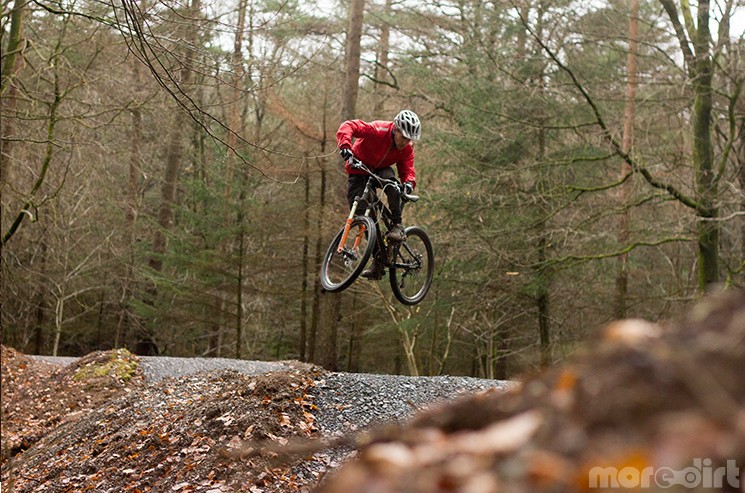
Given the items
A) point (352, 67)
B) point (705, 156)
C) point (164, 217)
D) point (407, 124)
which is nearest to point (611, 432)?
point (407, 124)

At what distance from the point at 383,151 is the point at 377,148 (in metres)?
0.07

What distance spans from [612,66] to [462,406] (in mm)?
16872

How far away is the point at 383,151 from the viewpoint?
7363mm

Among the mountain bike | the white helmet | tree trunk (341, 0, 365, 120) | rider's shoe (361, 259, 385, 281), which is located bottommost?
rider's shoe (361, 259, 385, 281)

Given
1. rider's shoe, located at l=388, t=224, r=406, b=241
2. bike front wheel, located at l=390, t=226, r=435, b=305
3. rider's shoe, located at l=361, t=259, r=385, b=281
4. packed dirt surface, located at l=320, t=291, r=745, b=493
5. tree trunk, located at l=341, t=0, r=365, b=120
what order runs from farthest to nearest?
tree trunk, located at l=341, t=0, r=365, b=120 → bike front wheel, located at l=390, t=226, r=435, b=305 → rider's shoe, located at l=388, t=224, r=406, b=241 → rider's shoe, located at l=361, t=259, r=385, b=281 → packed dirt surface, located at l=320, t=291, r=745, b=493

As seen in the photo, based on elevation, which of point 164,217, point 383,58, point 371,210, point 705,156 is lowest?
point 164,217

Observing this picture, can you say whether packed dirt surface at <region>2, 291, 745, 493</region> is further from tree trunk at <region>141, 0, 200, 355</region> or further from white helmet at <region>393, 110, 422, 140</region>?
tree trunk at <region>141, 0, 200, 355</region>

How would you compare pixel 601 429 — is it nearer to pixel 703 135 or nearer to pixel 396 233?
pixel 396 233

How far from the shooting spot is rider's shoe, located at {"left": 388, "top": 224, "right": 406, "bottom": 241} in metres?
7.72

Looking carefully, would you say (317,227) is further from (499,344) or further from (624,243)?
(624,243)

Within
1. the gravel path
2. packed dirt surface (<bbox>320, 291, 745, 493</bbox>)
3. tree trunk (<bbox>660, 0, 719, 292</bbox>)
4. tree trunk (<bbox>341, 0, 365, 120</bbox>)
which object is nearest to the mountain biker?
the gravel path

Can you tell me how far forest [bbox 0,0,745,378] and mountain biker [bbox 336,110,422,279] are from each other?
5917 millimetres

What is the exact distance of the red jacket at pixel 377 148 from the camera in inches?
278

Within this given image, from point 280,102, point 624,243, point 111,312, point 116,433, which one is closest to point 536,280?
point 624,243
